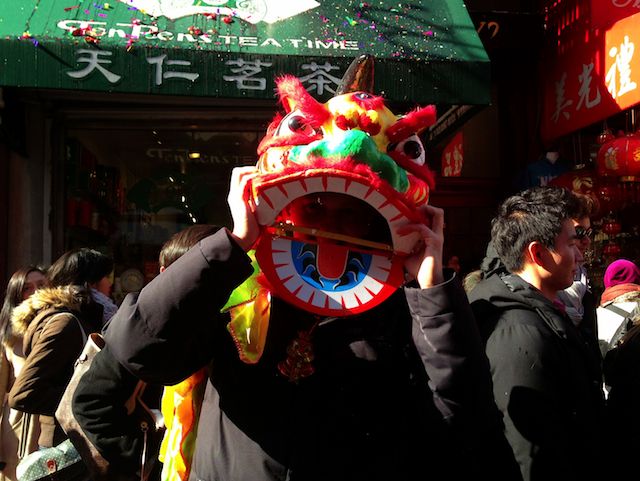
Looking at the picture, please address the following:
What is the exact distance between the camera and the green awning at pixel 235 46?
475 cm

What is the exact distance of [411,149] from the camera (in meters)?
1.81

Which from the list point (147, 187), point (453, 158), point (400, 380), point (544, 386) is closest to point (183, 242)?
point (400, 380)

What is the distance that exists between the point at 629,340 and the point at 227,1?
4208mm

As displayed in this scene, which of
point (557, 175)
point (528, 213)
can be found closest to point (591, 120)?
point (557, 175)

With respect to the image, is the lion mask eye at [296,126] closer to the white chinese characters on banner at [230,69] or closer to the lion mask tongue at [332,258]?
the lion mask tongue at [332,258]

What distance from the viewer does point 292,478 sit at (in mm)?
1488

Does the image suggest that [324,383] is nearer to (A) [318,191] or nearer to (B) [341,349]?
(B) [341,349]

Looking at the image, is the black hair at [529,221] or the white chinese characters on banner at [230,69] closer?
the black hair at [529,221]

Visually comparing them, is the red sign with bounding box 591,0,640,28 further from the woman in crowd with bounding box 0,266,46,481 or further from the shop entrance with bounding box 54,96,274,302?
the woman in crowd with bounding box 0,266,46,481

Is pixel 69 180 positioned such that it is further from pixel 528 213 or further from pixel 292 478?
pixel 292 478

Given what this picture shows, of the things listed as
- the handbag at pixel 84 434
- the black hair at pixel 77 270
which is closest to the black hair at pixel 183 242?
the handbag at pixel 84 434

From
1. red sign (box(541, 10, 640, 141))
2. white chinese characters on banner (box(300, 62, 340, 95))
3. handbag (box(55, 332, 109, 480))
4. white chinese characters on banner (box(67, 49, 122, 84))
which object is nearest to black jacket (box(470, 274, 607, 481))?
handbag (box(55, 332, 109, 480))

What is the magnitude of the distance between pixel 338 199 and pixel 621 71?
4.70 meters

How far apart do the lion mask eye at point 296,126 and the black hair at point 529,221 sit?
0.95m
